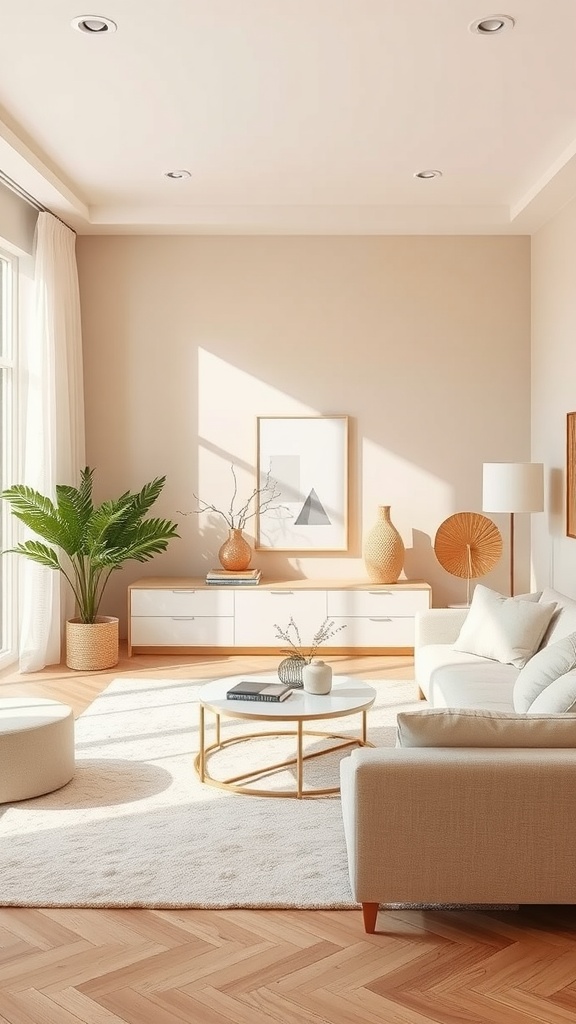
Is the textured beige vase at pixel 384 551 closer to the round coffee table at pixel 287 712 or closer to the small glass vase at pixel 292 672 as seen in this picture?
the round coffee table at pixel 287 712

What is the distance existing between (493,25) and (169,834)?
11.0 ft

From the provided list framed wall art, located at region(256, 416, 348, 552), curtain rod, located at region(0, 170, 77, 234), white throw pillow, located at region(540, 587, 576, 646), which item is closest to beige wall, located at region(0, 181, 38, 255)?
curtain rod, located at region(0, 170, 77, 234)

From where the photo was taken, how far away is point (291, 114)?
15.9 ft

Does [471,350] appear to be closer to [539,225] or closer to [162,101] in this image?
[539,225]

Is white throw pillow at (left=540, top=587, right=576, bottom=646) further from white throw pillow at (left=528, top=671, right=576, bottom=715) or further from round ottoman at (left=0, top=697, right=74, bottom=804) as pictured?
round ottoman at (left=0, top=697, right=74, bottom=804)

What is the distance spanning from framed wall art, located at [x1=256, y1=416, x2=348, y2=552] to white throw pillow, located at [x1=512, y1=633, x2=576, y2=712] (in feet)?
11.4

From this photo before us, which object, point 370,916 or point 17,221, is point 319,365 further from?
point 370,916

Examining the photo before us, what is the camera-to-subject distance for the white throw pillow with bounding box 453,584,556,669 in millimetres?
4590

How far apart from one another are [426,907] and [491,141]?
13.2ft

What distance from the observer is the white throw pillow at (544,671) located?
350 centimetres

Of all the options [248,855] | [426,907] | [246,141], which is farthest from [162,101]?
[426,907]

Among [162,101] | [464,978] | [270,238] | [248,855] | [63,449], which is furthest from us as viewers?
[270,238]

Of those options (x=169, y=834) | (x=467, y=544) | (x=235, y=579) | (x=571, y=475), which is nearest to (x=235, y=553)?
(x=235, y=579)

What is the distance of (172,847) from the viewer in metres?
3.36
